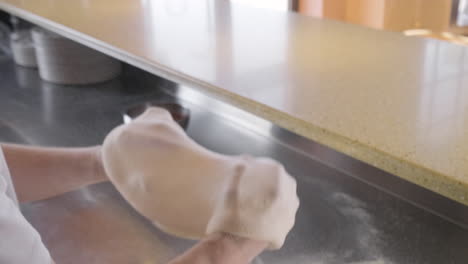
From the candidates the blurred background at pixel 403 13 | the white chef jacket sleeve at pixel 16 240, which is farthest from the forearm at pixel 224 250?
the blurred background at pixel 403 13

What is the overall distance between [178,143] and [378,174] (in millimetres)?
426

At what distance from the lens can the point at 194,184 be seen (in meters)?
0.65

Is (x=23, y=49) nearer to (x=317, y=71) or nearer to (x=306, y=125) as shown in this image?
(x=317, y=71)

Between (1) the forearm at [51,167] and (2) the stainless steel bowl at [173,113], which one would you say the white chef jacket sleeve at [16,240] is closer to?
(1) the forearm at [51,167]

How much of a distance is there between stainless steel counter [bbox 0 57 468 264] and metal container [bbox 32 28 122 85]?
0.31 metres

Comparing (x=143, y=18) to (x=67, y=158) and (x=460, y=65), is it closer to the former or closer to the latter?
(x=67, y=158)

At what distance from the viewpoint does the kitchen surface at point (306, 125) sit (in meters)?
0.70

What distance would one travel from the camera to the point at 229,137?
1186 millimetres

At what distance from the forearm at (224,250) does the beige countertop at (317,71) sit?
18 cm

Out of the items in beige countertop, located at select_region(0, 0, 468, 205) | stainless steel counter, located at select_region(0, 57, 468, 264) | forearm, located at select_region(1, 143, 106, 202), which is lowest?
stainless steel counter, located at select_region(0, 57, 468, 264)

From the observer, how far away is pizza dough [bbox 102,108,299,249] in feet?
1.91

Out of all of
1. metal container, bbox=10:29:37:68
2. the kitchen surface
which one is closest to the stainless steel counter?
the kitchen surface

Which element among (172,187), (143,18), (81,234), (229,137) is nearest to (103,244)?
(81,234)

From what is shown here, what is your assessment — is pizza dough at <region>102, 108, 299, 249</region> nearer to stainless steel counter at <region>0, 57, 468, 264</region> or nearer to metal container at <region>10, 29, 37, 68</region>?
stainless steel counter at <region>0, 57, 468, 264</region>
